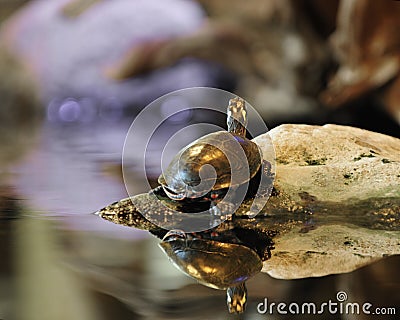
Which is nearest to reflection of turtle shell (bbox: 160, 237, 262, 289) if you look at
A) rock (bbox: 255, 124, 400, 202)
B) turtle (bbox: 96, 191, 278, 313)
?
turtle (bbox: 96, 191, 278, 313)

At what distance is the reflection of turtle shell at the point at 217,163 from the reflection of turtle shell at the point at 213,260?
0.14 meters

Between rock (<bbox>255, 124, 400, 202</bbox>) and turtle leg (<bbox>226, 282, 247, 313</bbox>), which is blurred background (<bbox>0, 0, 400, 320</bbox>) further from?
rock (<bbox>255, 124, 400, 202</bbox>)

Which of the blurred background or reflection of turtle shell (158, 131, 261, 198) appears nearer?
the blurred background

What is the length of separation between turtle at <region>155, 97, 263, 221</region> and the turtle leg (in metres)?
0.39

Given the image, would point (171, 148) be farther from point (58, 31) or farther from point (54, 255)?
point (58, 31)

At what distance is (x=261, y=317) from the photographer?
2.50 ft

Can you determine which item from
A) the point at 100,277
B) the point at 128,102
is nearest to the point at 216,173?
the point at 100,277

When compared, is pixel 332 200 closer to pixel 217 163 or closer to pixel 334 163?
pixel 334 163

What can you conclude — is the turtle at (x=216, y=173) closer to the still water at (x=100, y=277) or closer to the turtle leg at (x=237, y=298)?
the still water at (x=100, y=277)

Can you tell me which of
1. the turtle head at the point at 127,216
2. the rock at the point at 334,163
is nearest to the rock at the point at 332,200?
the rock at the point at 334,163

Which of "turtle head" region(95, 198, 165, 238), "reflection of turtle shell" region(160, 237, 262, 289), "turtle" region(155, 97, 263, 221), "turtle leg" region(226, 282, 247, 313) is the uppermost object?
"turtle" region(155, 97, 263, 221)

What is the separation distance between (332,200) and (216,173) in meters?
0.25

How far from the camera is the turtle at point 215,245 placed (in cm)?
92

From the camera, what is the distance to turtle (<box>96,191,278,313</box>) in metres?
0.92
